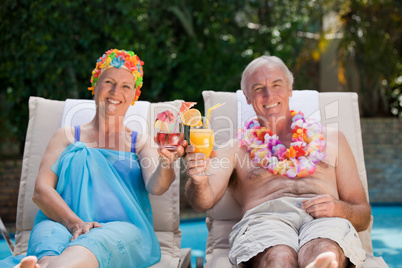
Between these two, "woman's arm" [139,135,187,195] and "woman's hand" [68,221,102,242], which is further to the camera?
"woman's hand" [68,221,102,242]

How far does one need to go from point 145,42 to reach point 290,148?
4.07m

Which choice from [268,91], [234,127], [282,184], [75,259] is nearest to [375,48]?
[234,127]

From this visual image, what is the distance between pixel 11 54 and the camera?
19.6 feet

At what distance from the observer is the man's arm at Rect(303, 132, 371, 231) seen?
2.41m

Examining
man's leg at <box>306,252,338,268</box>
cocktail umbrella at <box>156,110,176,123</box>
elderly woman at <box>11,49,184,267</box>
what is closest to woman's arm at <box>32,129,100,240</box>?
elderly woman at <box>11,49,184,267</box>

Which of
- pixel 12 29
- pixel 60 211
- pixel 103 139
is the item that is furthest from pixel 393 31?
pixel 60 211

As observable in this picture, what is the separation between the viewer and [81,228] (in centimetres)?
228

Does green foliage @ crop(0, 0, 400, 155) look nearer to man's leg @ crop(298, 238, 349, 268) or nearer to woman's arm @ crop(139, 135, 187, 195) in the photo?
woman's arm @ crop(139, 135, 187, 195)

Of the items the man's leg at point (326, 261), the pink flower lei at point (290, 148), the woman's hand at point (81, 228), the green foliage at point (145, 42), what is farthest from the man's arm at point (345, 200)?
the green foliage at point (145, 42)

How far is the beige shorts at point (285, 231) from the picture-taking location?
7.07ft

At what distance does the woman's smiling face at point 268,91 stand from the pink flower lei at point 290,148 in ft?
0.38

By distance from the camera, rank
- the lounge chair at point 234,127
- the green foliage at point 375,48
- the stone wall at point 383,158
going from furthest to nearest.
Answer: the green foliage at point 375,48, the stone wall at point 383,158, the lounge chair at point 234,127

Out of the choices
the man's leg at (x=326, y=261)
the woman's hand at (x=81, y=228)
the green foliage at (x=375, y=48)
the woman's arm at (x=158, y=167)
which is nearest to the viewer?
the man's leg at (x=326, y=261)

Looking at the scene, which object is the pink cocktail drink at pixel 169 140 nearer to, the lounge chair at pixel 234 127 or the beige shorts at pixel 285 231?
the beige shorts at pixel 285 231
